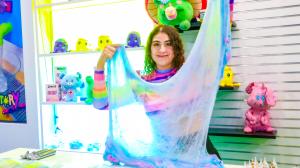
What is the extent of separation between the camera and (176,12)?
197cm

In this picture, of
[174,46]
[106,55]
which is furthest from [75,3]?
[174,46]

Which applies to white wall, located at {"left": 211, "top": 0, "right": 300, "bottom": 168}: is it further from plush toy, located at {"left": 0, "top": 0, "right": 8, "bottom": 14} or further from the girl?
plush toy, located at {"left": 0, "top": 0, "right": 8, "bottom": 14}

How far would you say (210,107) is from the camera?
45.9 inches

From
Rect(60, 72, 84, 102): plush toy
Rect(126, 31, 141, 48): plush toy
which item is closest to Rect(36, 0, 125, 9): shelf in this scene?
Rect(126, 31, 141, 48): plush toy

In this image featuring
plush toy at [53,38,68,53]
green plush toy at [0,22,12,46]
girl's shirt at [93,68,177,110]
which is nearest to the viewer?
girl's shirt at [93,68,177,110]

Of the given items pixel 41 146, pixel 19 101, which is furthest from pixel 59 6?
pixel 41 146

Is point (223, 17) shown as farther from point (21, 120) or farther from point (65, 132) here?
point (21, 120)

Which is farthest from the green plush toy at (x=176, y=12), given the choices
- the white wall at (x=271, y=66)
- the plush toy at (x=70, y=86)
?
the plush toy at (x=70, y=86)

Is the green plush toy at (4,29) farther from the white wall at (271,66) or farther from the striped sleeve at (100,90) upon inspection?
the white wall at (271,66)

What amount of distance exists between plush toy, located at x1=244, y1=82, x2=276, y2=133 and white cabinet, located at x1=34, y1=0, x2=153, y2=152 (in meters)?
1.03

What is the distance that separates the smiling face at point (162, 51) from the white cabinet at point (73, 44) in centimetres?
115

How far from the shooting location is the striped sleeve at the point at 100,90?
140cm

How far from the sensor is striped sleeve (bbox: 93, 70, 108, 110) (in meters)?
1.40

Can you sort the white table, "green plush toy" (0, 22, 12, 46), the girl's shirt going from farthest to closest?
1. "green plush toy" (0, 22, 12, 46)
2. the girl's shirt
3. the white table
